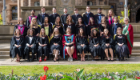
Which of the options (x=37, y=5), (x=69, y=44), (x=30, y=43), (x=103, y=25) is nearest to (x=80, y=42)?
(x=69, y=44)

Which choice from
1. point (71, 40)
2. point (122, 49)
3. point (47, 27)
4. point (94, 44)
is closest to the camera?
point (122, 49)

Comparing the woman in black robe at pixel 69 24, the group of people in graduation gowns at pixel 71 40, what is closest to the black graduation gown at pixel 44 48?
the group of people in graduation gowns at pixel 71 40

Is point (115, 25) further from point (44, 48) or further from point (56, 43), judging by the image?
point (44, 48)

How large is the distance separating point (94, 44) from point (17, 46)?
3304 mm

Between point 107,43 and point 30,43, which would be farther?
point 30,43

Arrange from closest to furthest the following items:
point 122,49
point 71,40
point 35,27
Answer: point 122,49
point 71,40
point 35,27

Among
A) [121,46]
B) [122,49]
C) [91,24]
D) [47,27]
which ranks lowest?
[122,49]

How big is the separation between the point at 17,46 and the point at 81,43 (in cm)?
275

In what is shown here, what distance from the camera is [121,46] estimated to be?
27.0ft

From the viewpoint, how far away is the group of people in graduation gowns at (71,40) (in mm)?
8219

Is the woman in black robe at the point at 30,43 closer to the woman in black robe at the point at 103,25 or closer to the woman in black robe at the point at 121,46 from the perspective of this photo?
the woman in black robe at the point at 103,25

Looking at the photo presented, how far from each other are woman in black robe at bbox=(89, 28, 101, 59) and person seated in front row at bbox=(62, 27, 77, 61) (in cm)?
75

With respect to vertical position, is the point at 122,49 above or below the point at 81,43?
below

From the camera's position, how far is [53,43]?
8508 millimetres
